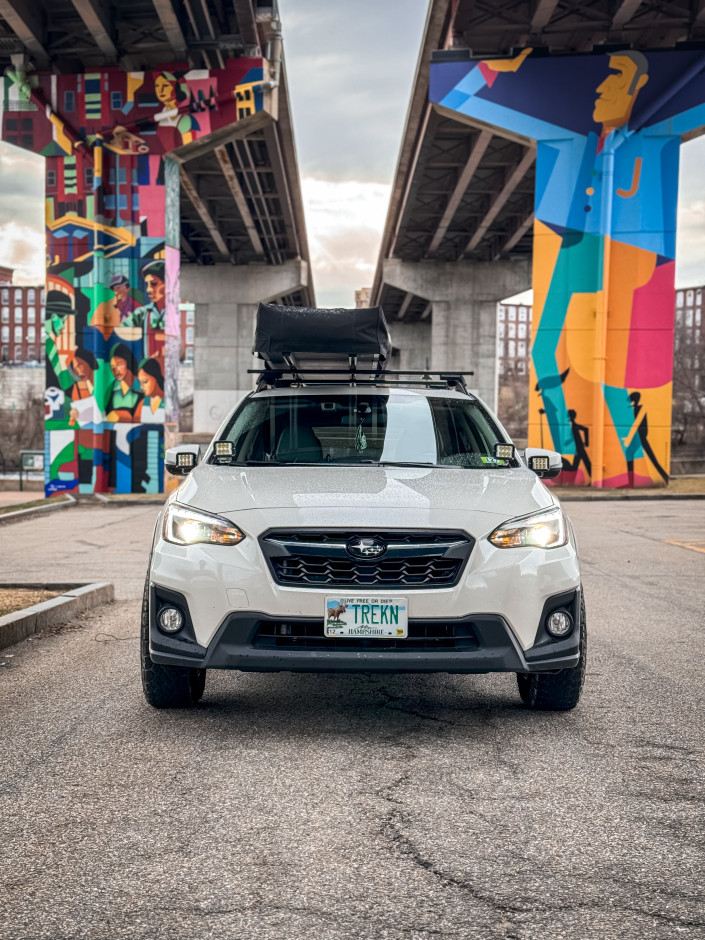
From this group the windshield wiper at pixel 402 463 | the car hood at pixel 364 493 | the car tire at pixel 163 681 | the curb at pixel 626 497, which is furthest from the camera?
the curb at pixel 626 497

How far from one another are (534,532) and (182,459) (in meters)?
2.21

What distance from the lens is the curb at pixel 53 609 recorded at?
20.3 ft

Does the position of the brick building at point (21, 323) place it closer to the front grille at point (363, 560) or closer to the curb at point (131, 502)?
the curb at point (131, 502)

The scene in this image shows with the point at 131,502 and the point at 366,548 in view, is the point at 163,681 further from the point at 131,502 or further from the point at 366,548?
the point at 131,502

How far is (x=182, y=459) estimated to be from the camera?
5430mm

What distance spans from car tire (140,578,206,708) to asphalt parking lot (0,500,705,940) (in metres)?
0.08

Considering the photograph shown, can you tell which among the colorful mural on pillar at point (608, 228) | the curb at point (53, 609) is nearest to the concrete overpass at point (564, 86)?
the colorful mural on pillar at point (608, 228)

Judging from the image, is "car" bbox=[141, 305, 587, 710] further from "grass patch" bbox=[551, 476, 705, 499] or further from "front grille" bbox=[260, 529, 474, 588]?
"grass patch" bbox=[551, 476, 705, 499]

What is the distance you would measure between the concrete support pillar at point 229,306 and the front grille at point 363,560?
152 feet

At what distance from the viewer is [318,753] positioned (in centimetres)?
394

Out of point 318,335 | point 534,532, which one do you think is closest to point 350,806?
point 534,532

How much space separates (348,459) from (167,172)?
68.2 feet

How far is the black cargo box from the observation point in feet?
28.1

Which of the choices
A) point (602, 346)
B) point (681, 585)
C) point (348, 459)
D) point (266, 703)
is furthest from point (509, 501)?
point (602, 346)
